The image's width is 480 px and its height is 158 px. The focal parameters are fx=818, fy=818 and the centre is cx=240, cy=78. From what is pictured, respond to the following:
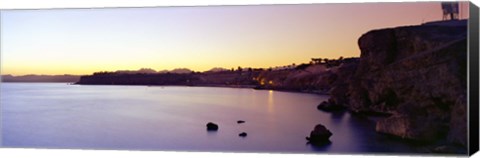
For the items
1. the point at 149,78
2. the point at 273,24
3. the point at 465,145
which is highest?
the point at 273,24

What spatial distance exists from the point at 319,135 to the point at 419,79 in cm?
96

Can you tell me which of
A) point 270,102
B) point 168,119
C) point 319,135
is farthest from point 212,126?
point 319,135

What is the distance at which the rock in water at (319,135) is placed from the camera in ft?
22.9

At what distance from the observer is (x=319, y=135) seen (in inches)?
275

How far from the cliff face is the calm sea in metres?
0.26

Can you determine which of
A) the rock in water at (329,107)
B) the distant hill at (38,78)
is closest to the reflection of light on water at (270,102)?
the rock in water at (329,107)

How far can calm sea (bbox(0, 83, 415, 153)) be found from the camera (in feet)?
23.1

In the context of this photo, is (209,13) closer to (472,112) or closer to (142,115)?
(142,115)

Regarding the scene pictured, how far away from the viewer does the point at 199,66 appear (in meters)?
7.39

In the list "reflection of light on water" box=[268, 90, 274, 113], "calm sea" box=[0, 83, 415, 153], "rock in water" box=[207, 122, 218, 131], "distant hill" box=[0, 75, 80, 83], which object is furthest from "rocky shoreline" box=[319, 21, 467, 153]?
"distant hill" box=[0, 75, 80, 83]

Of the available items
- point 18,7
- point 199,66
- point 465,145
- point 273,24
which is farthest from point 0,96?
point 465,145

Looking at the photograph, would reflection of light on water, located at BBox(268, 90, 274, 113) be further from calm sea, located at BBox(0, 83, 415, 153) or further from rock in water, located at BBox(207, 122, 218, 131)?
rock in water, located at BBox(207, 122, 218, 131)

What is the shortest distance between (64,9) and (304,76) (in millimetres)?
2265

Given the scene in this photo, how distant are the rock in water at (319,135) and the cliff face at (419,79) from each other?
31 centimetres
